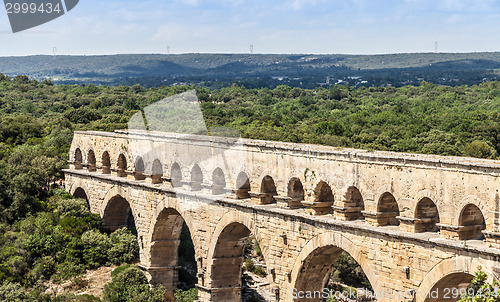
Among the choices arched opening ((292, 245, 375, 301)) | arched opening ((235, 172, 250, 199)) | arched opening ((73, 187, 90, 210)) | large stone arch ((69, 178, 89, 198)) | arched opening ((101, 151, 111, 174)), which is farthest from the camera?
arched opening ((73, 187, 90, 210))

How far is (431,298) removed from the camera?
17.8 metres

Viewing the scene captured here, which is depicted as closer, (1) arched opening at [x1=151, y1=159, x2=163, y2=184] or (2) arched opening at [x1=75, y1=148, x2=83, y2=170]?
(1) arched opening at [x1=151, y1=159, x2=163, y2=184]

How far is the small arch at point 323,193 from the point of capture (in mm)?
21281

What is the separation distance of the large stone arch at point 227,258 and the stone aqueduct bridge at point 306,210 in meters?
0.04

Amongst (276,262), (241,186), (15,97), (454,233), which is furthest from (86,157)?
(15,97)

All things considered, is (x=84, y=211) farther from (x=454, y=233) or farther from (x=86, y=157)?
(x=454, y=233)

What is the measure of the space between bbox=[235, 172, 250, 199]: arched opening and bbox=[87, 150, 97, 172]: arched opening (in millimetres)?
13823

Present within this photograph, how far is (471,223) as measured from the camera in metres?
17.3

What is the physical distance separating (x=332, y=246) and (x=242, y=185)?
4.63 metres

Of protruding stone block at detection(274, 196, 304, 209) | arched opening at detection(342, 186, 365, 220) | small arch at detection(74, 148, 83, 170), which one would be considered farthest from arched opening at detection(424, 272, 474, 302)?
small arch at detection(74, 148, 83, 170)

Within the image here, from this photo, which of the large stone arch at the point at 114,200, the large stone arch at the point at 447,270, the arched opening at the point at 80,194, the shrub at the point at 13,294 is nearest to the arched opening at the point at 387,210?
the large stone arch at the point at 447,270

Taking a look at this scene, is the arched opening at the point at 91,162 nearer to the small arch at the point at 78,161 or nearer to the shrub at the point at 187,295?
the small arch at the point at 78,161

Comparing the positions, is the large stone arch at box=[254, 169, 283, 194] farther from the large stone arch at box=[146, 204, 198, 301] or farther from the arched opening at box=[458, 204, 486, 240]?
the arched opening at box=[458, 204, 486, 240]

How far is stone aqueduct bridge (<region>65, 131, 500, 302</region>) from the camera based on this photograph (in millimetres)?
17156
